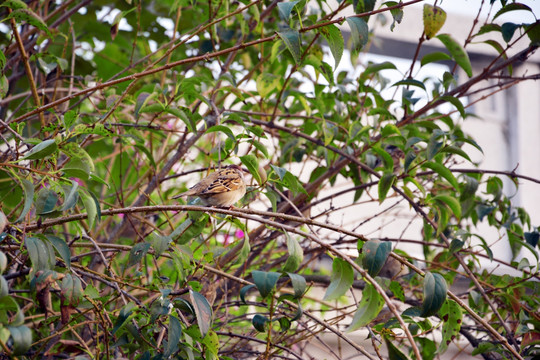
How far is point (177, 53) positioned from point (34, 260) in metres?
1.87

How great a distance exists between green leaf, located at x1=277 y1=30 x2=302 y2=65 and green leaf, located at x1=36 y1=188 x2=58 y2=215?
2.24 ft

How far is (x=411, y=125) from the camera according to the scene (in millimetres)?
2381

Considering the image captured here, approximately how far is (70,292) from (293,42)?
82 centimetres

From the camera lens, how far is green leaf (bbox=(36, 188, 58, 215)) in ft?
4.32

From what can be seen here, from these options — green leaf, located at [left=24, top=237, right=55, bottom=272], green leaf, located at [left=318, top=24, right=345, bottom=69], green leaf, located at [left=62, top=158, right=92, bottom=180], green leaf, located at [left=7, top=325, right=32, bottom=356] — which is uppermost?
green leaf, located at [left=318, top=24, right=345, bottom=69]

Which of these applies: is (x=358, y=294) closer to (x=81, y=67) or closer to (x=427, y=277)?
(x=81, y=67)

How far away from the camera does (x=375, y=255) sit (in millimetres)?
1348

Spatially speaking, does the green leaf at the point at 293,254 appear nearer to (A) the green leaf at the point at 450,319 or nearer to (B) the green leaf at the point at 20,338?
(A) the green leaf at the point at 450,319

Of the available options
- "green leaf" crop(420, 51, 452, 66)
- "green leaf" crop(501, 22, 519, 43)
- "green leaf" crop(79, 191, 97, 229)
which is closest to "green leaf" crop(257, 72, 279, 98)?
"green leaf" crop(420, 51, 452, 66)

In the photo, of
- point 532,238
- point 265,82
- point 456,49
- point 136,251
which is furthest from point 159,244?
point 532,238

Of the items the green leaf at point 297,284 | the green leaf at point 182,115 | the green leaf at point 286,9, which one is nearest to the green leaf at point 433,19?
the green leaf at point 286,9

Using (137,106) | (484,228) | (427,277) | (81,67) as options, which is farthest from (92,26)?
(484,228)

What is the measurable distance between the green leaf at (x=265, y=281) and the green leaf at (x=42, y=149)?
54cm

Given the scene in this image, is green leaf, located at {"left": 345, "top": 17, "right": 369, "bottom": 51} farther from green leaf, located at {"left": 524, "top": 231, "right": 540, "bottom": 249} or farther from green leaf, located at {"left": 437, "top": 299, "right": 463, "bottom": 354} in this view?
green leaf, located at {"left": 524, "top": 231, "right": 540, "bottom": 249}
